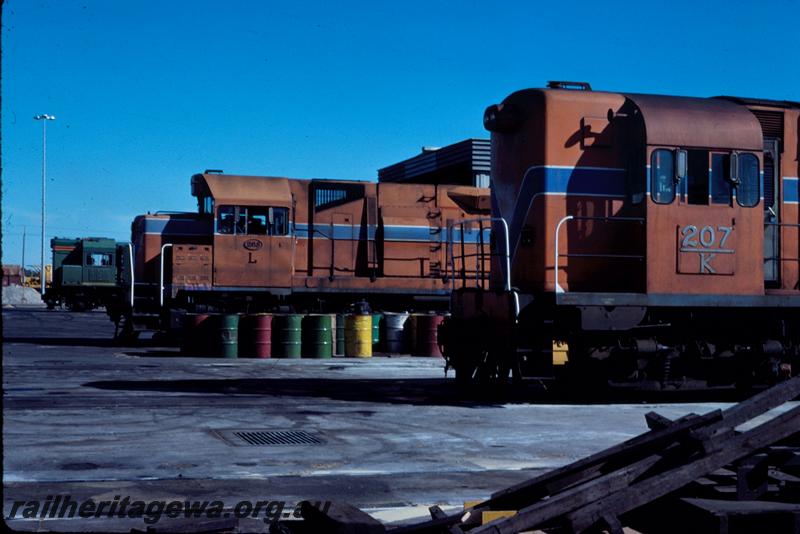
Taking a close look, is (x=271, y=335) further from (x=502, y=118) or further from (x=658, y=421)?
(x=658, y=421)

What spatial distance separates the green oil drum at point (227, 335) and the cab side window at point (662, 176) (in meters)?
10.8

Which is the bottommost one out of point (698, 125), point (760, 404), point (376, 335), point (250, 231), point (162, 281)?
point (376, 335)

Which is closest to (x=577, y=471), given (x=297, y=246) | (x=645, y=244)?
(x=645, y=244)

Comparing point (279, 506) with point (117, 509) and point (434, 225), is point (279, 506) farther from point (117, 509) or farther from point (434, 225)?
point (434, 225)

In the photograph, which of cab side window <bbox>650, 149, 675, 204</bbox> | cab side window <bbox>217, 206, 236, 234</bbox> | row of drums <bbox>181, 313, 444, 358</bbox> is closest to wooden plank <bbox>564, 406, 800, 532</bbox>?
cab side window <bbox>650, 149, 675, 204</bbox>

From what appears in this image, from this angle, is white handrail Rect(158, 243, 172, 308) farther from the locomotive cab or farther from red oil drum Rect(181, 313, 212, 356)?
red oil drum Rect(181, 313, 212, 356)

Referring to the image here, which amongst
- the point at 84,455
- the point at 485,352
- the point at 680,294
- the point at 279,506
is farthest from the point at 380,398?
the point at 279,506

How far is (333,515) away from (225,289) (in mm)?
17699

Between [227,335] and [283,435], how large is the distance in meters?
10.9

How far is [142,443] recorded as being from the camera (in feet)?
26.3

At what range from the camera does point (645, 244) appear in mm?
11234

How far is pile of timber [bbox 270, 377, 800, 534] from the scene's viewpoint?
4.06 meters

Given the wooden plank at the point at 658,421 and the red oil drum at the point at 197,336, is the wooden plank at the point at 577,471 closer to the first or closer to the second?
the wooden plank at the point at 658,421

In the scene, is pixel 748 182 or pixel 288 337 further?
pixel 288 337
